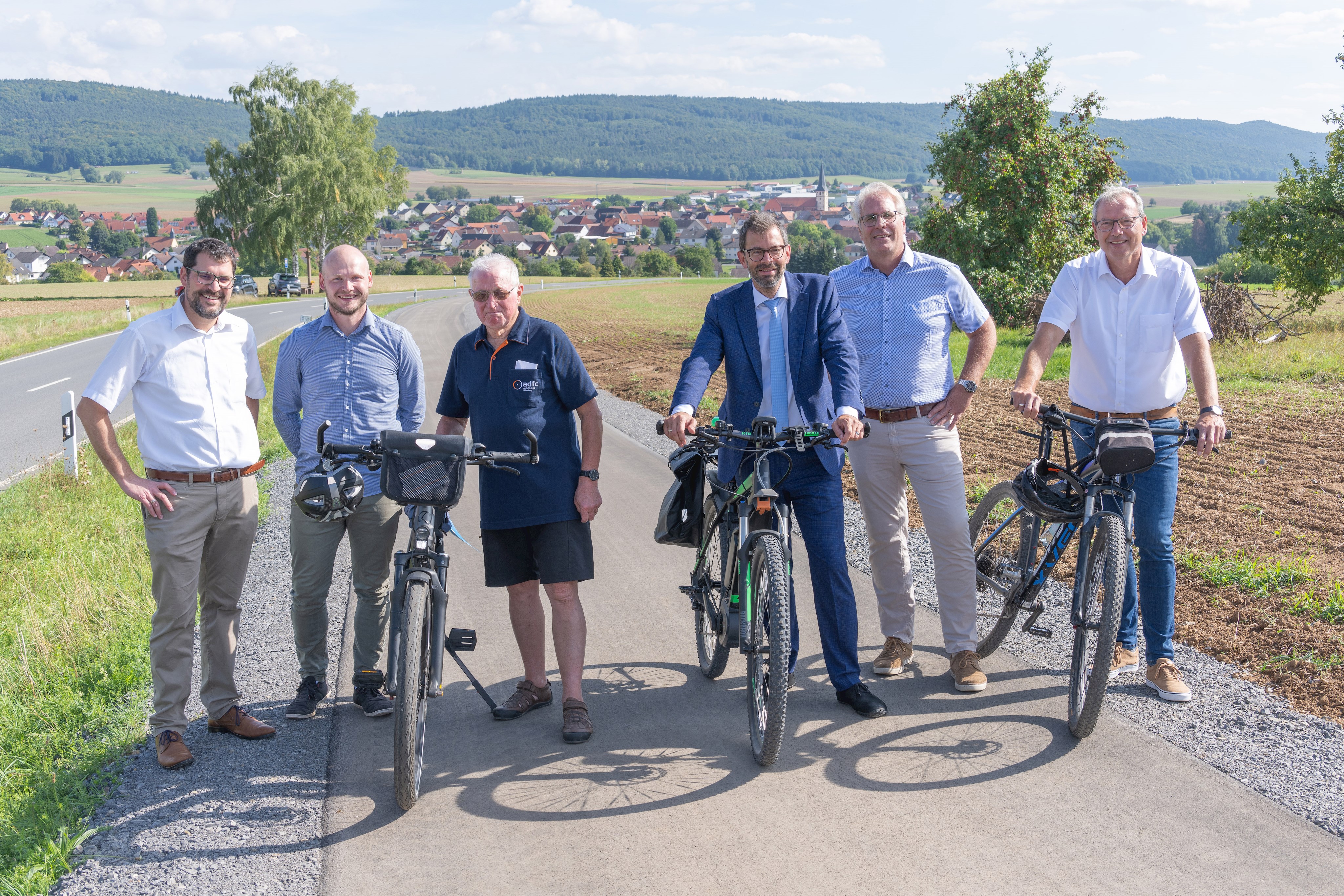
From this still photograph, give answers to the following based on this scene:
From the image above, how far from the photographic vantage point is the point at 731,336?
4379mm

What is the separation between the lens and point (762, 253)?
4195 millimetres

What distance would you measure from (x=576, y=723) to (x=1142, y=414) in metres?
2.87

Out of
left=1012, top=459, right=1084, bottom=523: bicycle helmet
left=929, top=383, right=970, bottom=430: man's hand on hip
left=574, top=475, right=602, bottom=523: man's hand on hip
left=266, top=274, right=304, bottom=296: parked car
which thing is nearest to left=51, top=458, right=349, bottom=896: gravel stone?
left=574, top=475, right=602, bottom=523: man's hand on hip

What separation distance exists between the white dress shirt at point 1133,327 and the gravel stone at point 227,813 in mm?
3658

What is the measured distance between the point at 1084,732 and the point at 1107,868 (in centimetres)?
95

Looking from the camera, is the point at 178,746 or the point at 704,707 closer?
the point at 178,746

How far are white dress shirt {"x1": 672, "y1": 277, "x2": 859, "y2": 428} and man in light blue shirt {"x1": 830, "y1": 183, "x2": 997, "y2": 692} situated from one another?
480 mm

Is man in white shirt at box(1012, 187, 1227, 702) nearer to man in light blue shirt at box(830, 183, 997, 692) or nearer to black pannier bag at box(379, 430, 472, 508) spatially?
man in light blue shirt at box(830, 183, 997, 692)

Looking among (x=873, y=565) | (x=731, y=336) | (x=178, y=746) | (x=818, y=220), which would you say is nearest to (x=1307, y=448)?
(x=873, y=565)

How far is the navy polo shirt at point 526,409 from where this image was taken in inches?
165

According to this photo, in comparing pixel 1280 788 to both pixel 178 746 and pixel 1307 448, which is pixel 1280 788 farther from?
pixel 1307 448

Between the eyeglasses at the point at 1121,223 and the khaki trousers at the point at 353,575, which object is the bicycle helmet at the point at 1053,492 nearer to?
the eyeglasses at the point at 1121,223

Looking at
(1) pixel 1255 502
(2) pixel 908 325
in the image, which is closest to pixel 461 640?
(2) pixel 908 325

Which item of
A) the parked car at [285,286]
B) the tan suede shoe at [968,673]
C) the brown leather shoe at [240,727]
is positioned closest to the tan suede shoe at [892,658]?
the tan suede shoe at [968,673]
